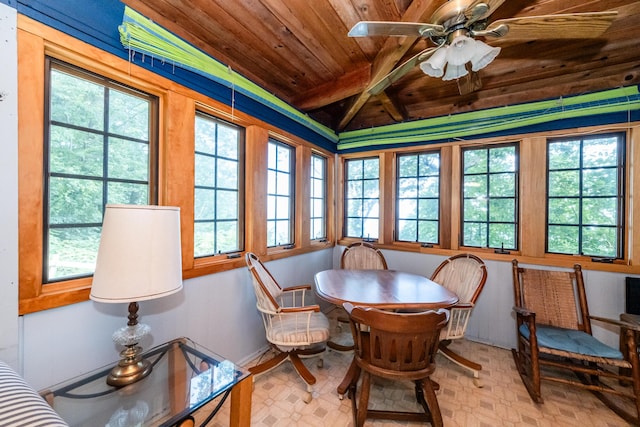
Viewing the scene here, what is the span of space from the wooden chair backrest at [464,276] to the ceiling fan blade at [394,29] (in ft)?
5.99

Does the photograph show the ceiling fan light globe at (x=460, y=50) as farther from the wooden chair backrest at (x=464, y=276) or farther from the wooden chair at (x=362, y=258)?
the wooden chair at (x=362, y=258)

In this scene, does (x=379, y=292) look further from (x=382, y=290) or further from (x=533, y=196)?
(x=533, y=196)

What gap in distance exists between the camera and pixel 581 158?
7.76ft

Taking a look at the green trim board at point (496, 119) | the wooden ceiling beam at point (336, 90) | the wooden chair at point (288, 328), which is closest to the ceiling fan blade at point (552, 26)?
the wooden ceiling beam at point (336, 90)

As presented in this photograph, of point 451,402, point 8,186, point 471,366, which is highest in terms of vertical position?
point 8,186

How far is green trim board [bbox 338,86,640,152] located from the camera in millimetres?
2113

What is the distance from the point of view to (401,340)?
1.36 meters

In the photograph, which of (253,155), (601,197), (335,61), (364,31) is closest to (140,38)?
(253,155)

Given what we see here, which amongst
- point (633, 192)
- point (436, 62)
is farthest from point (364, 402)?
point (633, 192)

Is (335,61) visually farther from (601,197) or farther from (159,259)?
(601,197)

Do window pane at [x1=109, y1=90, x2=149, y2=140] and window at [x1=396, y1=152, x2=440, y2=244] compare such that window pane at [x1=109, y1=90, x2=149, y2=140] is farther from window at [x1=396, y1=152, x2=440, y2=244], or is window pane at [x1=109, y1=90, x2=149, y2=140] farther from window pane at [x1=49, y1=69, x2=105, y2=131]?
window at [x1=396, y1=152, x2=440, y2=244]

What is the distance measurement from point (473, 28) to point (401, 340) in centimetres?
176

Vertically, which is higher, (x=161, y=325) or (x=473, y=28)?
(x=473, y=28)

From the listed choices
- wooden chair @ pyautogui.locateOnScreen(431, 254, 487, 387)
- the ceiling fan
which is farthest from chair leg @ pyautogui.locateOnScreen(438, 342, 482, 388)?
the ceiling fan
